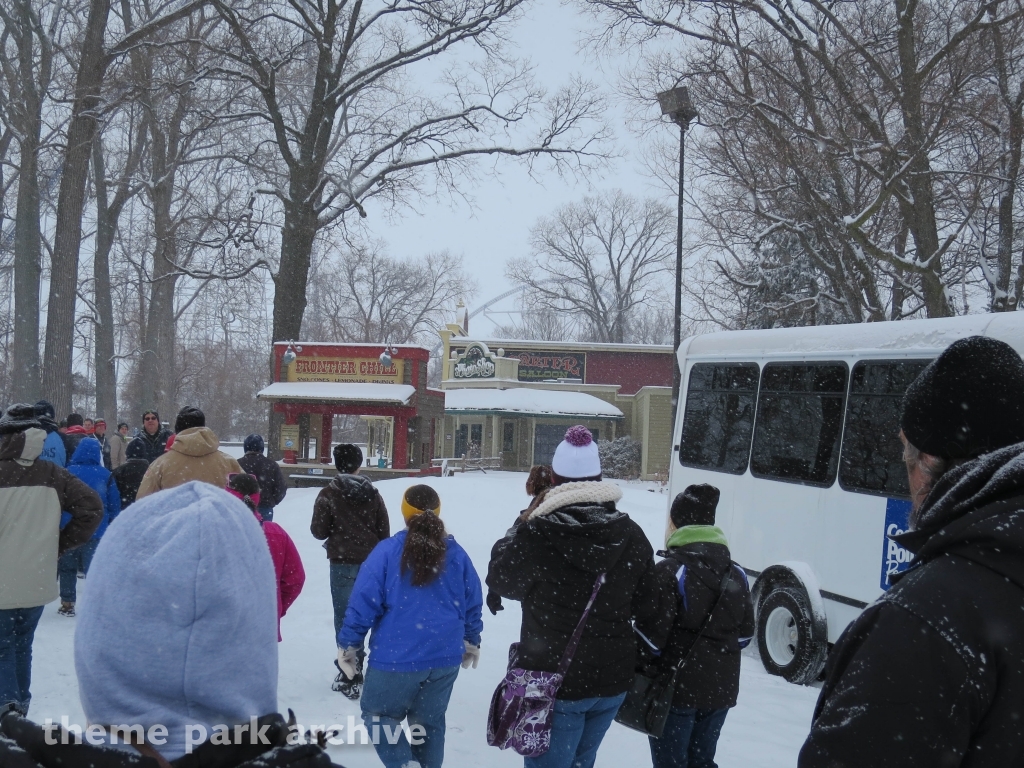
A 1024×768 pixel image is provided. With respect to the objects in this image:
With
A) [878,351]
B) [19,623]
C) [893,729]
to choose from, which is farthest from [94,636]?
[878,351]

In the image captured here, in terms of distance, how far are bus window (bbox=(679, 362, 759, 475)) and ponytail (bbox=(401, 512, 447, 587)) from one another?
17.3ft

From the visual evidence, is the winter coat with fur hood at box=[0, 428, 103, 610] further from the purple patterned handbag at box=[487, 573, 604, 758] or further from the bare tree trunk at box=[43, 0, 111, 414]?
the bare tree trunk at box=[43, 0, 111, 414]

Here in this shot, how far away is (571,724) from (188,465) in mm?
3349

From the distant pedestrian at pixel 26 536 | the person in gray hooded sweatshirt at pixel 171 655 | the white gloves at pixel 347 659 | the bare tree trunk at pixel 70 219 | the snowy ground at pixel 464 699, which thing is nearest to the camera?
the person in gray hooded sweatshirt at pixel 171 655

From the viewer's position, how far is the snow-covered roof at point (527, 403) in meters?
35.7

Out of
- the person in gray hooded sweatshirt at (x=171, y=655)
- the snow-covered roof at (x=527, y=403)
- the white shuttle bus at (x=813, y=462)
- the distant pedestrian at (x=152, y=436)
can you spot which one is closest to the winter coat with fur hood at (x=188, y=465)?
the person in gray hooded sweatshirt at (x=171, y=655)

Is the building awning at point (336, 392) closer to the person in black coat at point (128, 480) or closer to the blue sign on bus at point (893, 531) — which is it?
the person in black coat at point (128, 480)

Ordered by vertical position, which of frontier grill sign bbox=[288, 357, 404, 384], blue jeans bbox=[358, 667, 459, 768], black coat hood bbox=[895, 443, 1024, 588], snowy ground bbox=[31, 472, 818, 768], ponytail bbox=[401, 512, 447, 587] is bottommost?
snowy ground bbox=[31, 472, 818, 768]

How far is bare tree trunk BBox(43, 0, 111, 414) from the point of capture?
16234mm

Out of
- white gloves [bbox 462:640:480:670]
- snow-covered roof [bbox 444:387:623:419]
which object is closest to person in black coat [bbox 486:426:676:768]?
white gloves [bbox 462:640:480:670]

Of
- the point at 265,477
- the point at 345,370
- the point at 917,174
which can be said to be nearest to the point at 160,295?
the point at 345,370

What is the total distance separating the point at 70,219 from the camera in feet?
54.9

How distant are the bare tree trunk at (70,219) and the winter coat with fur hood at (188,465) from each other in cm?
1228

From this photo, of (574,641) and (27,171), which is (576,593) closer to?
(574,641)
